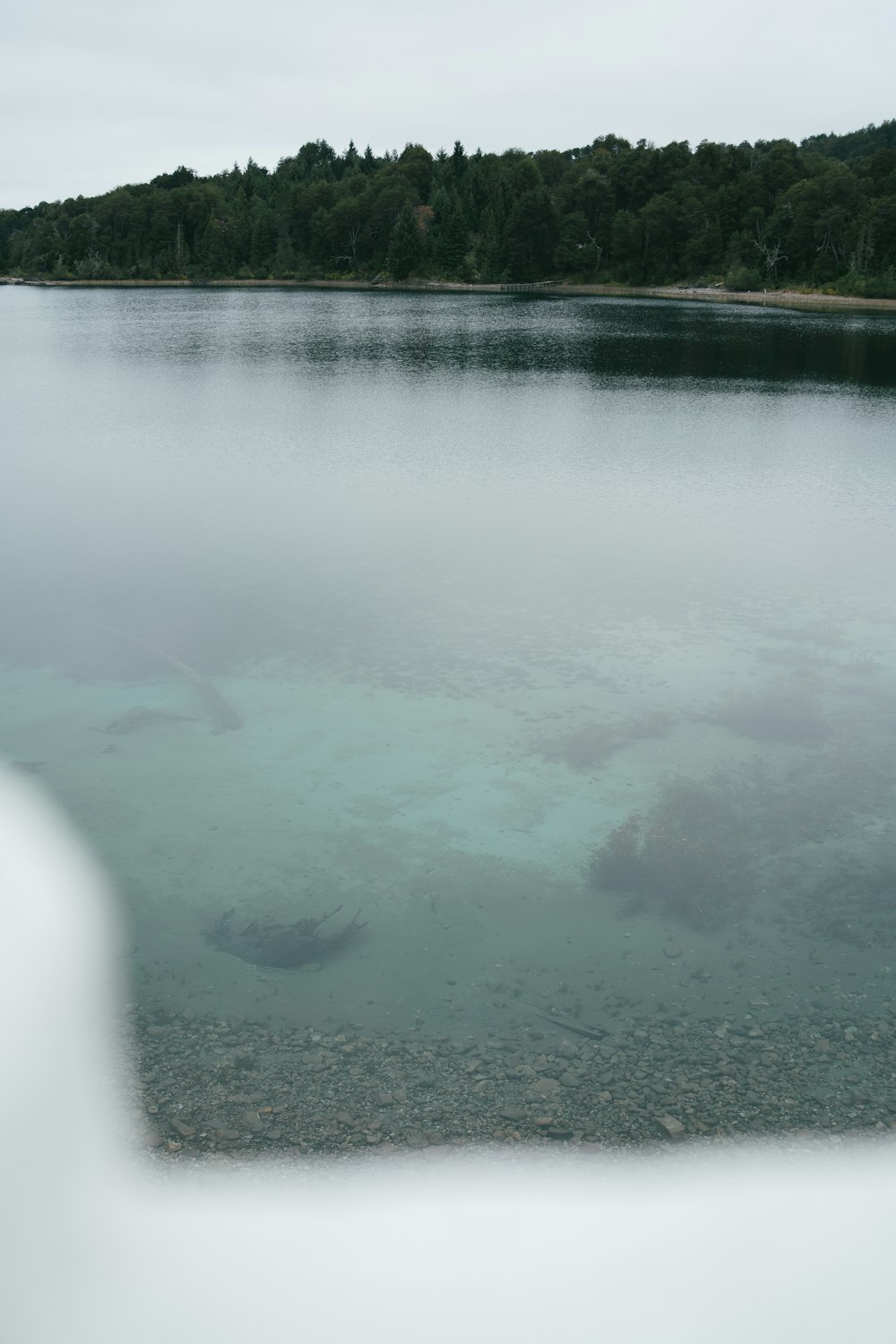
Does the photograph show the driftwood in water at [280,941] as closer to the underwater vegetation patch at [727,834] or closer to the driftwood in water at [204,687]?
the underwater vegetation patch at [727,834]

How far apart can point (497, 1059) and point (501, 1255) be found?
1094 millimetres

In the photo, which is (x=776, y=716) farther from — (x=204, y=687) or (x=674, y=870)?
(x=204, y=687)

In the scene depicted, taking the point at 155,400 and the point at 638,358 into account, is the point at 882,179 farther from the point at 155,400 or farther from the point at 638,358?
the point at 155,400

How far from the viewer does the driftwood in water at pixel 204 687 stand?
1084cm

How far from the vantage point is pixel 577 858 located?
8.44 meters

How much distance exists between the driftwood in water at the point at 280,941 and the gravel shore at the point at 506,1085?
72 cm

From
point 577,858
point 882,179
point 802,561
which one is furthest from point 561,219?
point 577,858

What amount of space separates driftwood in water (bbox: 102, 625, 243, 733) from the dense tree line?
83371 millimetres

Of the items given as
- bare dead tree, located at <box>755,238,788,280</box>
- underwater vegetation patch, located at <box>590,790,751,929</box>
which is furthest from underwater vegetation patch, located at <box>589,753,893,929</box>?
bare dead tree, located at <box>755,238,788,280</box>

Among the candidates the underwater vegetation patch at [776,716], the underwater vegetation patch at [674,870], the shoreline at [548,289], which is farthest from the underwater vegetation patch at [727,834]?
→ the shoreline at [548,289]

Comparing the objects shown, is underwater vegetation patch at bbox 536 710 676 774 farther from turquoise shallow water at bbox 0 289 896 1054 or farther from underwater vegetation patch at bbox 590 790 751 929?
underwater vegetation patch at bbox 590 790 751 929

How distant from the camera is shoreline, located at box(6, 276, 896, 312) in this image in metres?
83.1

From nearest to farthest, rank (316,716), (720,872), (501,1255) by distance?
(501,1255)
(720,872)
(316,716)

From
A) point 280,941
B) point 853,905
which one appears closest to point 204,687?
point 280,941
